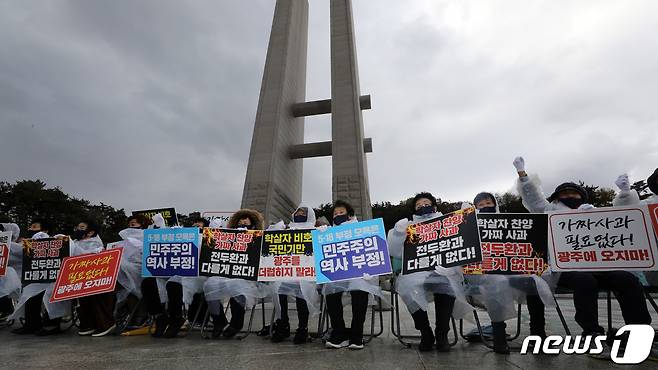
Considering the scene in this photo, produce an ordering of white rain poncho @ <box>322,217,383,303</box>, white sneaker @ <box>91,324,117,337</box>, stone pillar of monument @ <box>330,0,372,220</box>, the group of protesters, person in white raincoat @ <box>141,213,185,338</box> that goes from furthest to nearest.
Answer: stone pillar of monument @ <box>330,0,372,220</box>
white sneaker @ <box>91,324,117,337</box>
person in white raincoat @ <box>141,213,185,338</box>
white rain poncho @ <box>322,217,383,303</box>
the group of protesters

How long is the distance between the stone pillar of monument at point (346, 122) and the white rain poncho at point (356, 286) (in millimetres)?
13212

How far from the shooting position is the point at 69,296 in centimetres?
495

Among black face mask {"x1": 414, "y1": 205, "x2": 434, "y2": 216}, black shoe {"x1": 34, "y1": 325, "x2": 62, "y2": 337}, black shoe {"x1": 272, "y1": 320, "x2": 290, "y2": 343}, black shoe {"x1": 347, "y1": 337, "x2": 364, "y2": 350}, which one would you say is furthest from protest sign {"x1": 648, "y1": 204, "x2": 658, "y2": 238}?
black shoe {"x1": 34, "y1": 325, "x2": 62, "y2": 337}

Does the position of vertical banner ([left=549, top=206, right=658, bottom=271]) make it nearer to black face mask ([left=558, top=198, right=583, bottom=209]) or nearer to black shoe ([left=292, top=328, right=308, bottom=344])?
black face mask ([left=558, top=198, right=583, bottom=209])

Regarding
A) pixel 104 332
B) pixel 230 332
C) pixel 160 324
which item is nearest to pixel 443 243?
pixel 230 332

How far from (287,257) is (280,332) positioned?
0.86 meters

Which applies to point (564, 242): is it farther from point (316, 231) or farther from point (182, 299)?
point (182, 299)

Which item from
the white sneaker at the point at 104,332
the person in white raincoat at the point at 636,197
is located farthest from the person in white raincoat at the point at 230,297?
the person in white raincoat at the point at 636,197

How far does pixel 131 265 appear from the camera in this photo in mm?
5262

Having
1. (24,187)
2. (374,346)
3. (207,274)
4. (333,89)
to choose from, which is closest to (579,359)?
(374,346)

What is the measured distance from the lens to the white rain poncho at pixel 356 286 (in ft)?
13.1

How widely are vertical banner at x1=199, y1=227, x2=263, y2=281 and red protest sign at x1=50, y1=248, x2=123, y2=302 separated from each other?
50.2 inches

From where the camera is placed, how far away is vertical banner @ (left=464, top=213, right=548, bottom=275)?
11.8ft

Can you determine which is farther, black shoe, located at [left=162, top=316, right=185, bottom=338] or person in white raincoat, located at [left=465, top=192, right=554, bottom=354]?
black shoe, located at [left=162, top=316, right=185, bottom=338]
